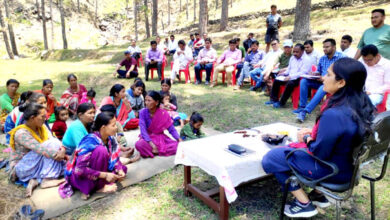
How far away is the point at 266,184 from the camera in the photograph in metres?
3.18

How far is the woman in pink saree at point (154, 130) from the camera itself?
148 inches

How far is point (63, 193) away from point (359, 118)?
9.38 feet

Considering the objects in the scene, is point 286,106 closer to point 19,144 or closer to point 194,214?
point 194,214

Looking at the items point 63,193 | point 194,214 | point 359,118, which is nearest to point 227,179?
point 194,214

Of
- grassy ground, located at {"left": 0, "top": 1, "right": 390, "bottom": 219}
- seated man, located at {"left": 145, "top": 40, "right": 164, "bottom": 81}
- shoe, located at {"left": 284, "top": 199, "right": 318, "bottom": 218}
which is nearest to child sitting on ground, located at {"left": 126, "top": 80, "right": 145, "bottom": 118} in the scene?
grassy ground, located at {"left": 0, "top": 1, "right": 390, "bottom": 219}

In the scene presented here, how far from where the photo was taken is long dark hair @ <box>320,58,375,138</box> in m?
1.88

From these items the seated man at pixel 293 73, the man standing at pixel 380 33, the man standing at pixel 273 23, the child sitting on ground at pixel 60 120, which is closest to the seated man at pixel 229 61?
the man standing at pixel 273 23

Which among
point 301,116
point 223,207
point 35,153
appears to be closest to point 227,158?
point 223,207

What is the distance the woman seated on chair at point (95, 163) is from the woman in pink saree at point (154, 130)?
2.37 ft

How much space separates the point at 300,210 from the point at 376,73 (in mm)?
3375

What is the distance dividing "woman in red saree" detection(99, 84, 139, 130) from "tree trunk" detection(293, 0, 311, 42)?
24.6ft

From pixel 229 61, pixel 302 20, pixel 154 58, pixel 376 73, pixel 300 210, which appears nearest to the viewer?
pixel 300 210

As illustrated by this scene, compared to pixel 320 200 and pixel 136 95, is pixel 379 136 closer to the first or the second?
pixel 320 200

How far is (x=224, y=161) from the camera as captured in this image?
230 cm
